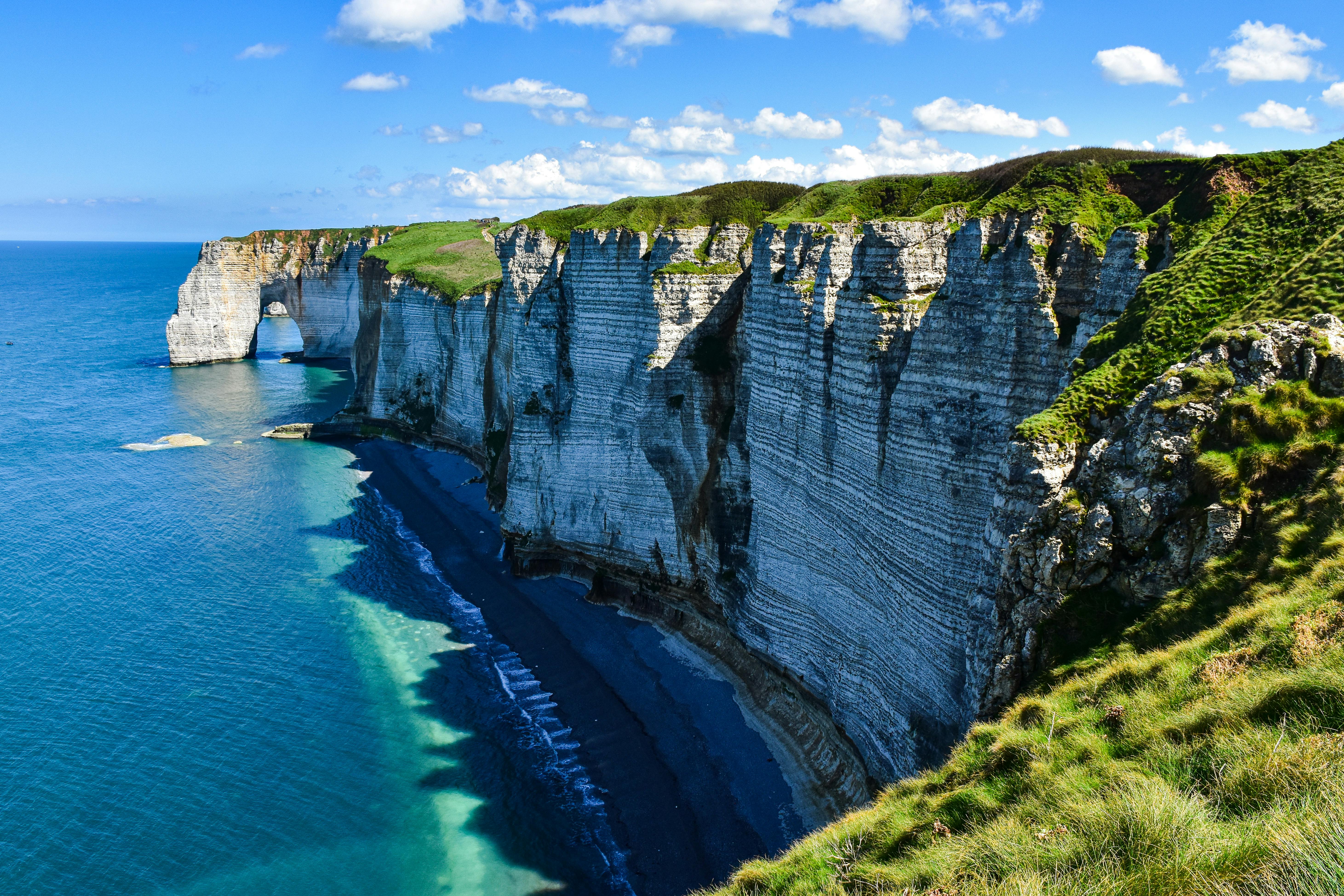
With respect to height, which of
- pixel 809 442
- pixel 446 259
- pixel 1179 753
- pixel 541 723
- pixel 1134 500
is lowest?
pixel 541 723

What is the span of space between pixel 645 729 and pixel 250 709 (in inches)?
548

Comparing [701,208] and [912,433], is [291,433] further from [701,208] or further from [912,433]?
Answer: [912,433]

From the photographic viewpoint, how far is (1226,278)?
604 inches

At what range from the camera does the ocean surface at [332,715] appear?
22.0 m

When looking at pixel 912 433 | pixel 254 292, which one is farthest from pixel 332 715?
pixel 254 292

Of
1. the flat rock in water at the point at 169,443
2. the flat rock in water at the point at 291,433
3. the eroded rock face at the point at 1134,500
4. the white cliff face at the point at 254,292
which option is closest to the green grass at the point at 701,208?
the eroded rock face at the point at 1134,500

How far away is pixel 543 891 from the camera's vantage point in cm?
2092

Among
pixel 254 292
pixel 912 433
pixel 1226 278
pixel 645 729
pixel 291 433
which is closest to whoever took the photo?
pixel 1226 278

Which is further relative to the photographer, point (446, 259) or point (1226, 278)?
point (446, 259)

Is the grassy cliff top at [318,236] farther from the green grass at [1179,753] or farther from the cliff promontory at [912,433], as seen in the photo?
the green grass at [1179,753]

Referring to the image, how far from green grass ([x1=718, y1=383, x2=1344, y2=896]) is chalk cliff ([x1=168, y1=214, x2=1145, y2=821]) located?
8.75ft

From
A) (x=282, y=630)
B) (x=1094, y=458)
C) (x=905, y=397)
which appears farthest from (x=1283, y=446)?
(x=282, y=630)

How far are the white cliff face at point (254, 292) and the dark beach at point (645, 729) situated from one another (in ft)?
187

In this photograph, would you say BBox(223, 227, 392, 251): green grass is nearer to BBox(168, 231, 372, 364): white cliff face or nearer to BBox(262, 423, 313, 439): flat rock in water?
BBox(168, 231, 372, 364): white cliff face
